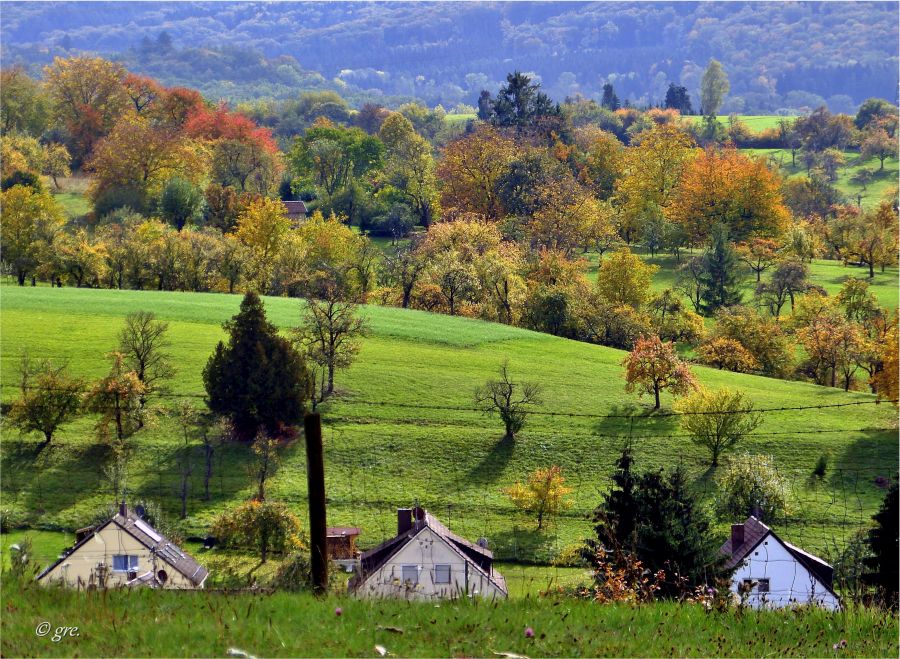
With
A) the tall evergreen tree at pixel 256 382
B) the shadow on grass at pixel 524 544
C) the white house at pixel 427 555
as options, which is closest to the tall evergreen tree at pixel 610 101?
the tall evergreen tree at pixel 256 382

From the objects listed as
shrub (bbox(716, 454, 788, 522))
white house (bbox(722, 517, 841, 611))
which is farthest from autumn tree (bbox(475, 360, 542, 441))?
white house (bbox(722, 517, 841, 611))

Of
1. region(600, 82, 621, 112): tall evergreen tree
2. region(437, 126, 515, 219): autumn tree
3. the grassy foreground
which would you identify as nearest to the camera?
the grassy foreground

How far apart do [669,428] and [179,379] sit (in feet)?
78.6

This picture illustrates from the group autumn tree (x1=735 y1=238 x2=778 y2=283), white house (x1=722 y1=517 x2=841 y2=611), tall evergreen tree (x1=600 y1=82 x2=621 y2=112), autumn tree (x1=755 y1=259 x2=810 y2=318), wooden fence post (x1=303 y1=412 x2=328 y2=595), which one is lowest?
white house (x1=722 y1=517 x2=841 y2=611)

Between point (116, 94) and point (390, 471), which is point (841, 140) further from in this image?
point (390, 471)

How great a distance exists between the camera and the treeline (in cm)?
7106

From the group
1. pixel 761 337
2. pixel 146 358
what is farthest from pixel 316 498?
pixel 761 337

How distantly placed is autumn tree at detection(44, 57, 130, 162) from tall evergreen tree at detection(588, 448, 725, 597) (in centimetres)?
10994

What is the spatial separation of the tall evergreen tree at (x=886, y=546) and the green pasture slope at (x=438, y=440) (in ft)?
8.23

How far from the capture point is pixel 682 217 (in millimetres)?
98875

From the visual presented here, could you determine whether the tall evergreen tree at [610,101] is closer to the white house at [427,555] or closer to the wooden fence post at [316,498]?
the white house at [427,555]

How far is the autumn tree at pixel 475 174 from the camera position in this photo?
334 ft

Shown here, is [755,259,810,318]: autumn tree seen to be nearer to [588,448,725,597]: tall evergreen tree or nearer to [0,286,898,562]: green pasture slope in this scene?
[0,286,898,562]: green pasture slope

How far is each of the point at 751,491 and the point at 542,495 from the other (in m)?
8.52
